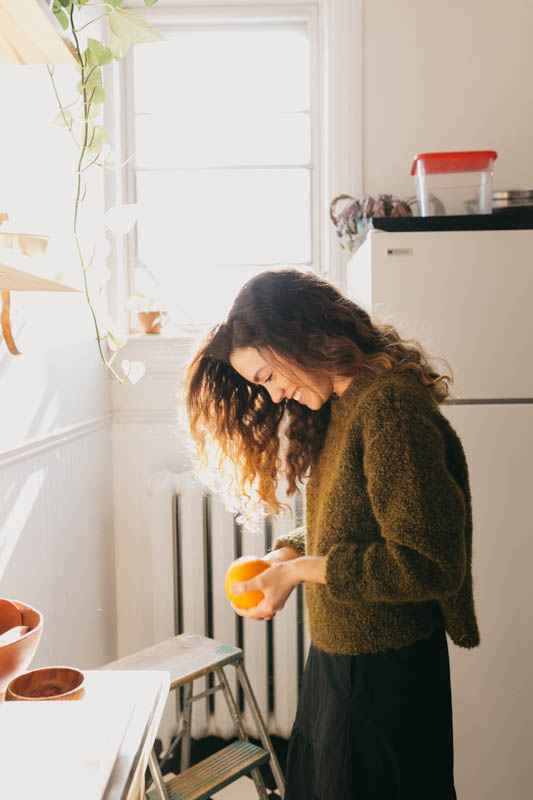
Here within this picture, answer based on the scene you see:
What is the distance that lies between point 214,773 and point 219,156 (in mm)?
1870

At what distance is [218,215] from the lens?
2.37 m

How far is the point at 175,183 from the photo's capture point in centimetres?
236

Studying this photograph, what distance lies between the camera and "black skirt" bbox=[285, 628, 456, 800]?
1.06m

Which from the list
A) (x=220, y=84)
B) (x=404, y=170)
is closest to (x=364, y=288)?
(x=404, y=170)

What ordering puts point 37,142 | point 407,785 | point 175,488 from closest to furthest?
1. point 407,785
2. point 37,142
3. point 175,488

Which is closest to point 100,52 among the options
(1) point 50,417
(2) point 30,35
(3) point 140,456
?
(2) point 30,35

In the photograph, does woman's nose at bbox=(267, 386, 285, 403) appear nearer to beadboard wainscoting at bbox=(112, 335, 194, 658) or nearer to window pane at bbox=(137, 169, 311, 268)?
beadboard wainscoting at bbox=(112, 335, 194, 658)

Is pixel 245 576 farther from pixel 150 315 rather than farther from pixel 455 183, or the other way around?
pixel 150 315

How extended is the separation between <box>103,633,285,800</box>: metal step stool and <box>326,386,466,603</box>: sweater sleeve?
837mm

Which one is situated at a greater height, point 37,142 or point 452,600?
point 37,142

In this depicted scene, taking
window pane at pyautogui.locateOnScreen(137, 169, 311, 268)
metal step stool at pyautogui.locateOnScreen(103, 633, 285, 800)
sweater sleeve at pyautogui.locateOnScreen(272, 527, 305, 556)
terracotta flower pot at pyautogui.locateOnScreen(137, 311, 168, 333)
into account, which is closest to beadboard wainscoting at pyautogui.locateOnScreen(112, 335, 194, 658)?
terracotta flower pot at pyautogui.locateOnScreen(137, 311, 168, 333)

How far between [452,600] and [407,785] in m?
0.29

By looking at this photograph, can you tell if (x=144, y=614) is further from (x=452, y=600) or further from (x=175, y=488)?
(x=452, y=600)

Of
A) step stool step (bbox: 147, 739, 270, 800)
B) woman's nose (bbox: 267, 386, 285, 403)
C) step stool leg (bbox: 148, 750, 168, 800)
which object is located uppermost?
woman's nose (bbox: 267, 386, 285, 403)
